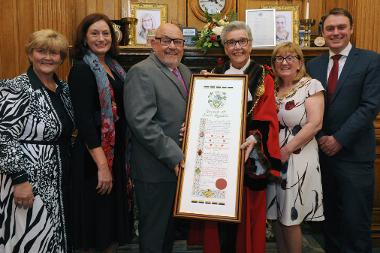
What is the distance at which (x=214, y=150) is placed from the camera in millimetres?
2160

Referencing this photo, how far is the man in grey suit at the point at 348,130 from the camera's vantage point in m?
2.44

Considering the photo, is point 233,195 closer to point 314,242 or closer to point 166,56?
point 166,56

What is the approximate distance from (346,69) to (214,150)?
106 cm

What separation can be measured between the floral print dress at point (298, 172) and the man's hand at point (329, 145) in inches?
3.2

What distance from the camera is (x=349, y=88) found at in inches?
97.3

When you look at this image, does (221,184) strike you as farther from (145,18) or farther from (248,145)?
(145,18)

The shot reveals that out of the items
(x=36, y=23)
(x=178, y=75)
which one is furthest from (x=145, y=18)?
(x=178, y=75)

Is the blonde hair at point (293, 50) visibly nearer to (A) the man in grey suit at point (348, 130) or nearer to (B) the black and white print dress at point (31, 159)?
(A) the man in grey suit at point (348, 130)

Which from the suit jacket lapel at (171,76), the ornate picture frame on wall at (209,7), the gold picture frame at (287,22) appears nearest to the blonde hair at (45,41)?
the suit jacket lapel at (171,76)

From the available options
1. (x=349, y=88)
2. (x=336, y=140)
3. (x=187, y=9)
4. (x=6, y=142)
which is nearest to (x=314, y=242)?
(x=336, y=140)

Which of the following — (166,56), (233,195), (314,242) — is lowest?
(314,242)

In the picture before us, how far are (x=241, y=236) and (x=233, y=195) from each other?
37 cm

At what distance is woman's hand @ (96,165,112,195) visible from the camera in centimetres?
212

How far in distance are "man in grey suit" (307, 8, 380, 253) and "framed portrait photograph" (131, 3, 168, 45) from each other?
1.55 m
